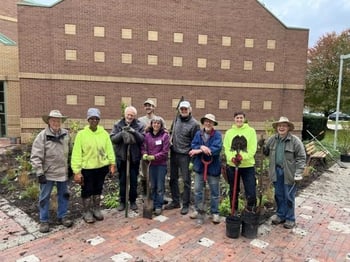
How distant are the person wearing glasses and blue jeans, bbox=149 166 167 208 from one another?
26.8 inches

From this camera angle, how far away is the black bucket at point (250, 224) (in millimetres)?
4066

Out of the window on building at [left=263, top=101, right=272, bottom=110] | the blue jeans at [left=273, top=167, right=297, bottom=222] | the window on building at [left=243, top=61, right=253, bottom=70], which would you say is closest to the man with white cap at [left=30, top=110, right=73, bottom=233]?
the blue jeans at [left=273, top=167, right=297, bottom=222]

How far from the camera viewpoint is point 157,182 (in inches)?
190

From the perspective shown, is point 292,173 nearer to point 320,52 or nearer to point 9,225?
point 9,225

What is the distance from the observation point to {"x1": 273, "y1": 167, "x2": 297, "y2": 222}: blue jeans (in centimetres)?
443

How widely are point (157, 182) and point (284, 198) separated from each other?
2.02 metres

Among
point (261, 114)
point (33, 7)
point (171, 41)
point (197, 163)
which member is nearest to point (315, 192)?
point (197, 163)

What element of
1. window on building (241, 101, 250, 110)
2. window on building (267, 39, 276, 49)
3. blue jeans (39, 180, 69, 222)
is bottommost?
blue jeans (39, 180, 69, 222)

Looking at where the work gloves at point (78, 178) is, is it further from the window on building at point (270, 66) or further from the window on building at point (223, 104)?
the window on building at point (270, 66)

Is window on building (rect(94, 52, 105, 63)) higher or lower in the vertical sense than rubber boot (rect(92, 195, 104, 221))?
higher

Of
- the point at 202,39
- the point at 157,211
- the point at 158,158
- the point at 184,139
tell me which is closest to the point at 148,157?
the point at 158,158

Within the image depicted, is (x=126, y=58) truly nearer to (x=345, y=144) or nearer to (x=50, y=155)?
(x=50, y=155)

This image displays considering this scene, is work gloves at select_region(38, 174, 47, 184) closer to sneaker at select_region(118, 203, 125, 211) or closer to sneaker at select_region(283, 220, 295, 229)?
sneaker at select_region(118, 203, 125, 211)

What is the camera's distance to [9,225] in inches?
172
